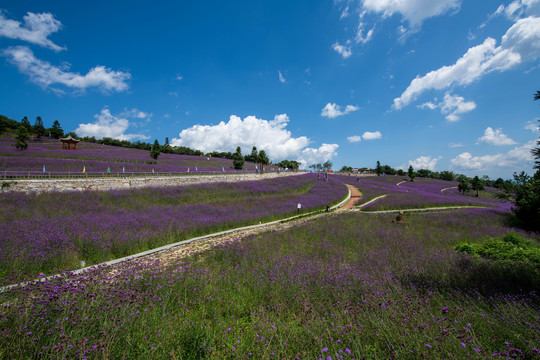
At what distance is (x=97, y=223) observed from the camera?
11148mm

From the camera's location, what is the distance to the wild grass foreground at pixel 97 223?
7.09 m

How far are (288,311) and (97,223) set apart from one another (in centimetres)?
1180

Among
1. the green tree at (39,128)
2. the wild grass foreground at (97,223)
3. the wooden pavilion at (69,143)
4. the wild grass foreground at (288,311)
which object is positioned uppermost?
the green tree at (39,128)

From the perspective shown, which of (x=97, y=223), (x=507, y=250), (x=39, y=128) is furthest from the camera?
(x=39, y=128)

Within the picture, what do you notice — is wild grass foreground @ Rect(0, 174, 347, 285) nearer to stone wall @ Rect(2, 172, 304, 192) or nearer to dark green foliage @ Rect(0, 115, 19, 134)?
stone wall @ Rect(2, 172, 304, 192)

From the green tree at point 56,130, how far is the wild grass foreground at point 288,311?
90350 mm

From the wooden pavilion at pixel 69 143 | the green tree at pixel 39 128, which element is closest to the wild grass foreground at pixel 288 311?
the wooden pavilion at pixel 69 143

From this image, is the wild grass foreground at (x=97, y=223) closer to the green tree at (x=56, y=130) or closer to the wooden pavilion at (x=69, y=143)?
the wooden pavilion at (x=69, y=143)

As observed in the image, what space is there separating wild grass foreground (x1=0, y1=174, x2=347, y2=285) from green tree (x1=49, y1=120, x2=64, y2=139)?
73332 mm

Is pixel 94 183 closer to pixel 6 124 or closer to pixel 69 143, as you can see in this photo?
pixel 69 143

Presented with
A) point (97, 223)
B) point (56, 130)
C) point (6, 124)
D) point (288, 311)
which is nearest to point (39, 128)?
point (56, 130)

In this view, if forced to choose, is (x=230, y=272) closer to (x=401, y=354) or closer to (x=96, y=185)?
(x=401, y=354)

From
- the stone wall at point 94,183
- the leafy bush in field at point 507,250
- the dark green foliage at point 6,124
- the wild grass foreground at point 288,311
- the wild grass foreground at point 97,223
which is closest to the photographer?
the wild grass foreground at point 288,311

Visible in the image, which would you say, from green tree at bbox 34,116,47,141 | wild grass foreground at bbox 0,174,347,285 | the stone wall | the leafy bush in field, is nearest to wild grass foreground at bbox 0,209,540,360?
the leafy bush in field
